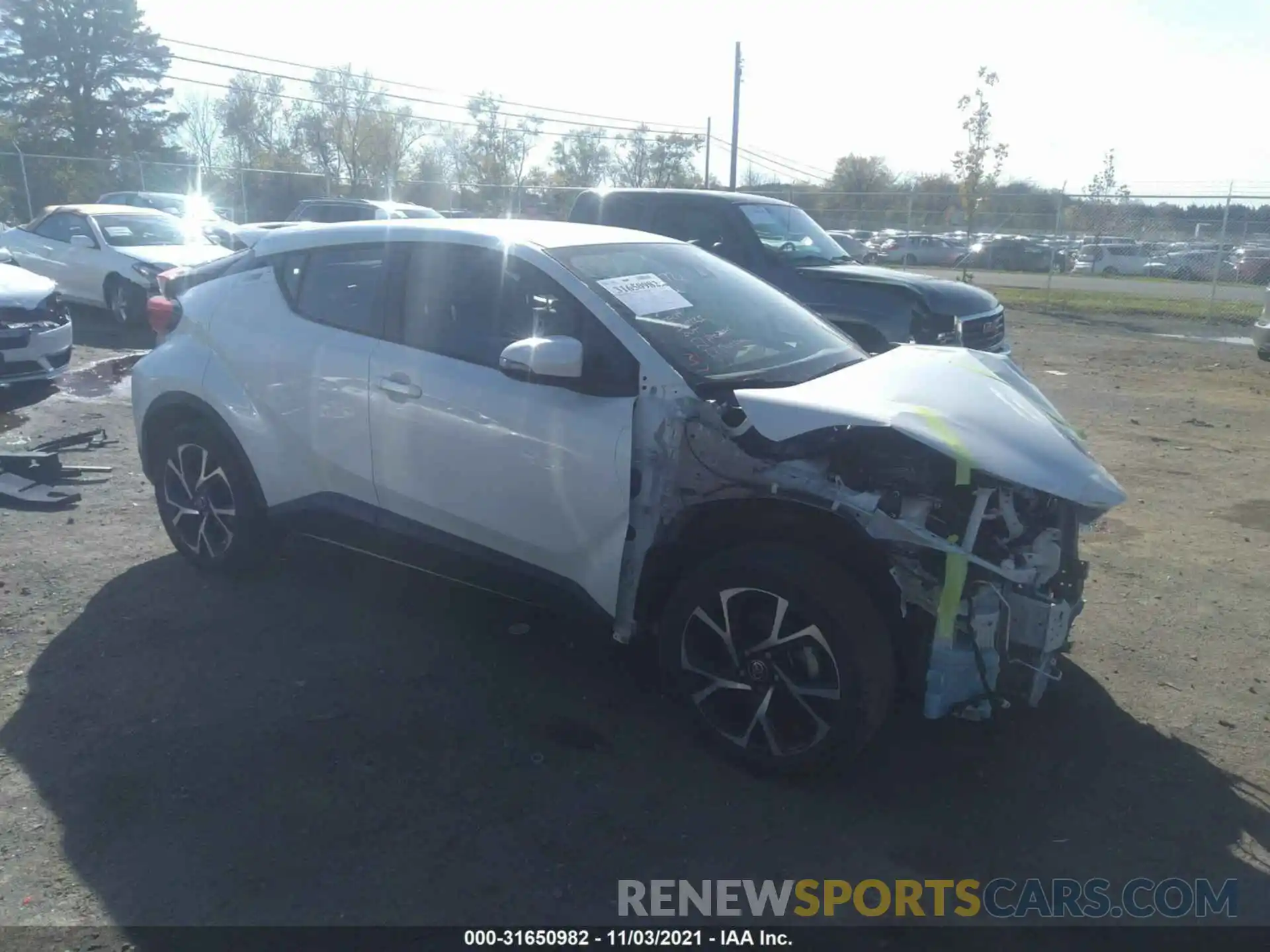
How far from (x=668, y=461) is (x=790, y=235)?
6496mm

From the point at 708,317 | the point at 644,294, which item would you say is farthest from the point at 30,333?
→ the point at 708,317

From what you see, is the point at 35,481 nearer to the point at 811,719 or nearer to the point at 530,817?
the point at 530,817

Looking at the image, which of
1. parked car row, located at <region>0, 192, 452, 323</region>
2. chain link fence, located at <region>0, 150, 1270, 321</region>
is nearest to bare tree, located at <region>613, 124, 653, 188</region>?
chain link fence, located at <region>0, 150, 1270, 321</region>

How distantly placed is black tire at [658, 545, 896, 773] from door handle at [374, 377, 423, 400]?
4.76 feet

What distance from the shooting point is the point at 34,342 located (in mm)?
9344

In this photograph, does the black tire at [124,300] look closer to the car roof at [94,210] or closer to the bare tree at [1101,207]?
the car roof at [94,210]

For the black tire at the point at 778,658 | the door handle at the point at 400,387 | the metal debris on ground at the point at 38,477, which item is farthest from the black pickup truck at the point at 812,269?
the black tire at the point at 778,658

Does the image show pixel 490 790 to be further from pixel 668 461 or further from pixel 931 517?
pixel 931 517

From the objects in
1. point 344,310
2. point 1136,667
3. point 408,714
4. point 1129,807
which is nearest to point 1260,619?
point 1136,667

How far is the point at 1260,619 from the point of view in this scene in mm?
5152

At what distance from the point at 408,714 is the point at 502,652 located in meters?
0.66

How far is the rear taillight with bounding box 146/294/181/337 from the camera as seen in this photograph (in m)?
5.46

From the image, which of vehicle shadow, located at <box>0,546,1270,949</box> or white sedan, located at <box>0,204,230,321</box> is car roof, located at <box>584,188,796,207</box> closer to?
vehicle shadow, located at <box>0,546,1270,949</box>

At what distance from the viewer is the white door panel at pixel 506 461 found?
3.95m
